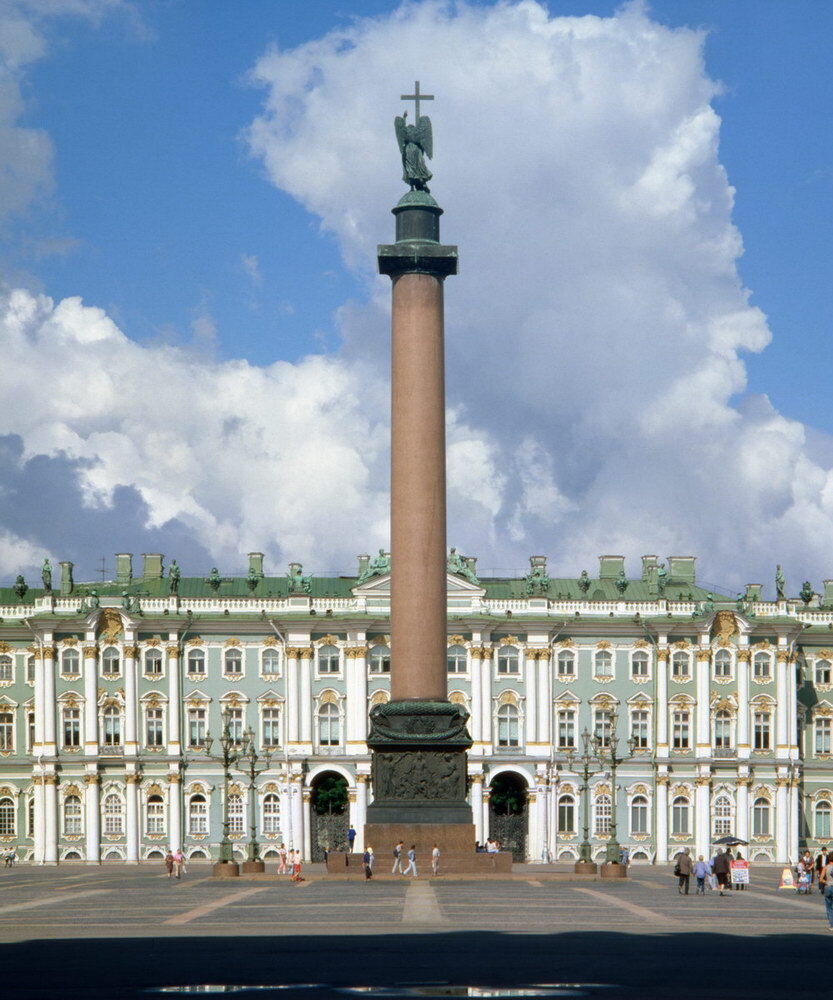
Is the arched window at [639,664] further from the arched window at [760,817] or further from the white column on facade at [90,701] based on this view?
the white column on facade at [90,701]

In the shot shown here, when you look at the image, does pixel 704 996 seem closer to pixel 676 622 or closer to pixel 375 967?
pixel 375 967

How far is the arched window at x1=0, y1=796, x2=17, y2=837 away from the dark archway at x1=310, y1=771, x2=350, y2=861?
17420mm

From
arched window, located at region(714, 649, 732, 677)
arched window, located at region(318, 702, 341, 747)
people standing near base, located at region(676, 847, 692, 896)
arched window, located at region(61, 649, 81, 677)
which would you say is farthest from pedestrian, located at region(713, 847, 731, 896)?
arched window, located at region(61, 649, 81, 677)

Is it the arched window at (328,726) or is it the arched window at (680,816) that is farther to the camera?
the arched window at (328,726)

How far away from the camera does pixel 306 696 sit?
11925 centimetres

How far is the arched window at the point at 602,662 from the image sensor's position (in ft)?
397

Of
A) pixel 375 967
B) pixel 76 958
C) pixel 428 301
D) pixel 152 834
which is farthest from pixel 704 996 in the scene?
pixel 152 834

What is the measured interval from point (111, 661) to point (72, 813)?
29.6 ft

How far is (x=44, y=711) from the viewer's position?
116812 mm

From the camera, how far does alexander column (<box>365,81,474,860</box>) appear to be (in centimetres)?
7300

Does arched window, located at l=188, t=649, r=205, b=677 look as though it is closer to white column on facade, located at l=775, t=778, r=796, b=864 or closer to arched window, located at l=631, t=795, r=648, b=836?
arched window, located at l=631, t=795, r=648, b=836

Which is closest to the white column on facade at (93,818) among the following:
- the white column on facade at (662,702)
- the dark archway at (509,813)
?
the dark archway at (509,813)

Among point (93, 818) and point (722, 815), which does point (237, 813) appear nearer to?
point (93, 818)

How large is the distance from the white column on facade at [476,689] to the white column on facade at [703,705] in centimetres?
1293
